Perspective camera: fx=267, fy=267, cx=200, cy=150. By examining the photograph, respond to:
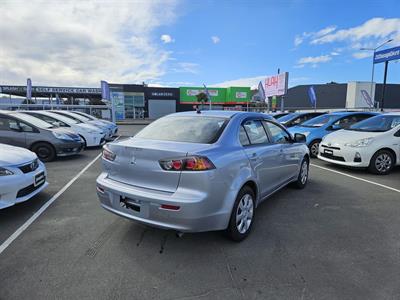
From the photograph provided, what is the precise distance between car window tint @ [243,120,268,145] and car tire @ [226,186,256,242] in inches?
29.4

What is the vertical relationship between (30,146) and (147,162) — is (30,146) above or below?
below

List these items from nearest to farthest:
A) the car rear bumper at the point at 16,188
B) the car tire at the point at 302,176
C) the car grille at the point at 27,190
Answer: the car rear bumper at the point at 16,188 < the car grille at the point at 27,190 < the car tire at the point at 302,176

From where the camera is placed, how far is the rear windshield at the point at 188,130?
128 inches

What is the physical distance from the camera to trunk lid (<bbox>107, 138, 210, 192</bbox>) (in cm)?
281

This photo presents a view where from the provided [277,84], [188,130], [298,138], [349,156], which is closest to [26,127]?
[188,130]

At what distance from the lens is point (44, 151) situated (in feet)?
26.7

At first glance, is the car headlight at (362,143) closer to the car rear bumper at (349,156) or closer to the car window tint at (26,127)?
the car rear bumper at (349,156)

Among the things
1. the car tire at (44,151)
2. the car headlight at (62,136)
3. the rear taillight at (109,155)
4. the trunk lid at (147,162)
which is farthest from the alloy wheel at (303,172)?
the car tire at (44,151)

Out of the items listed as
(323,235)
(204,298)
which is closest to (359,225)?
(323,235)

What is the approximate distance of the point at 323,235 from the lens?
347 cm

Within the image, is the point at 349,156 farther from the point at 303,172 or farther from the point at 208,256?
the point at 208,256

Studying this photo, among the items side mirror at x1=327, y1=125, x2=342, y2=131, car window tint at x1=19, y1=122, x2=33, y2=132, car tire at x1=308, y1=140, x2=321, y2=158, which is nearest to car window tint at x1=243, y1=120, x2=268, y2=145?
car tire at x1=308, y1=140, x2=321, y2=158

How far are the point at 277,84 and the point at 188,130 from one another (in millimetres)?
19538

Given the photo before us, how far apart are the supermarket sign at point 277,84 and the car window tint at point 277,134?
16.4 metres
